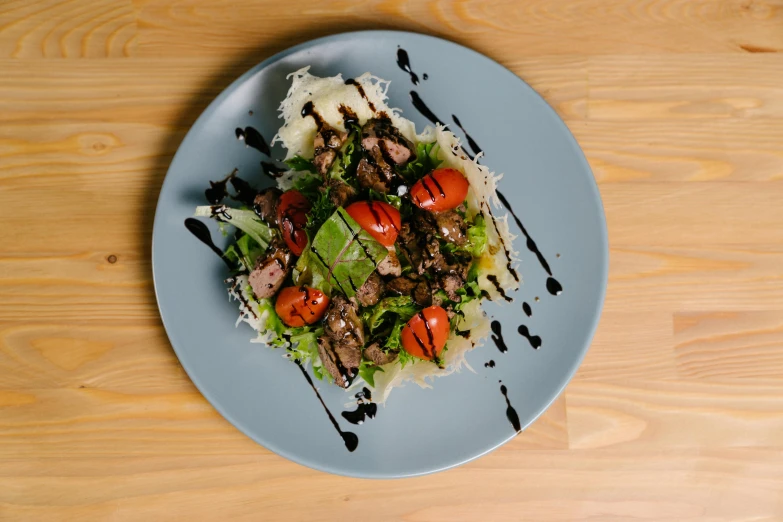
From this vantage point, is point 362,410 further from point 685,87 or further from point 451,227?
point 685,87

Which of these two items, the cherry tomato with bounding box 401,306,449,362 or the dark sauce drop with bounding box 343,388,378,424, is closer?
the cherry tomato with bounding box 401,306,449,362

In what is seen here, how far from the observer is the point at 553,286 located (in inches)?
109

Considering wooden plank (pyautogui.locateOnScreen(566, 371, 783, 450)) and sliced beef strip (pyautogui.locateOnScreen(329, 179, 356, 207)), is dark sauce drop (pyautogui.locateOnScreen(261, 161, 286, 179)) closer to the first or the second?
sliced beef strip (pyautogui.locateOnScreen(329, 179, 356, 207))

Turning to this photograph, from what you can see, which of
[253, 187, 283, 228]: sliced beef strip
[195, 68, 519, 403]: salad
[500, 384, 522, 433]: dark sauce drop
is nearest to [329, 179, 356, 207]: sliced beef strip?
[195, 68, 519, 403]: salad

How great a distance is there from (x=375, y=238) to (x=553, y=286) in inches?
36.0

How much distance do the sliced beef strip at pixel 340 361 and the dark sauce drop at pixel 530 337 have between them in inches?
31.9

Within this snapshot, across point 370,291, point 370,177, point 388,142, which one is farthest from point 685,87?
point 370,291

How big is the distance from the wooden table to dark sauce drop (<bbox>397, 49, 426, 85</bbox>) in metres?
0.27

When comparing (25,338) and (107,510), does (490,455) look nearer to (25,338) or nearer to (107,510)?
(107,510)

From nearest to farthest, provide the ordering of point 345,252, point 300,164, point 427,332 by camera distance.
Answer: point 345,252 < point 427,332 < point 300,164

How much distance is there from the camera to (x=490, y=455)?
2.95 meters

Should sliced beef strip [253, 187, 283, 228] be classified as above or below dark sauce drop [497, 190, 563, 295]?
above

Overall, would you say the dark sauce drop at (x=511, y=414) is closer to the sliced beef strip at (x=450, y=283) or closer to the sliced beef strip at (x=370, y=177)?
the sliced beef strip at (x=450, y=283)

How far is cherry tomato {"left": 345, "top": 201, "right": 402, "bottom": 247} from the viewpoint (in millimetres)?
2521
